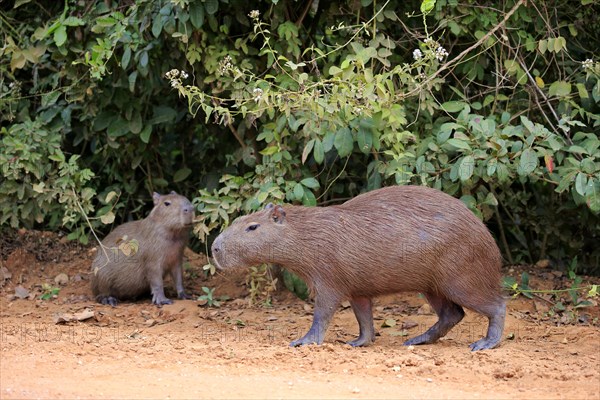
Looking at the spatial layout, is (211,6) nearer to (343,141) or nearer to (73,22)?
(73,22)

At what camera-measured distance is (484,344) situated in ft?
19.4

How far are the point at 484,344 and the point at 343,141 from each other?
1713 millimetres

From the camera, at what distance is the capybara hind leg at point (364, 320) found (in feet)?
20.3

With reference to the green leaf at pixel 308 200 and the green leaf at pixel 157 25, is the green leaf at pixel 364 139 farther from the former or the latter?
the green leaf at pixel 157 25

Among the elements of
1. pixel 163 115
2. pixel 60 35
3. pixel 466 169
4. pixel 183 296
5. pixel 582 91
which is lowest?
pixel 183 296

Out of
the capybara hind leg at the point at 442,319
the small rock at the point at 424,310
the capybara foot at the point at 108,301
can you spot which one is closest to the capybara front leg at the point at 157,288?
the capybara foot at the point at 108,301

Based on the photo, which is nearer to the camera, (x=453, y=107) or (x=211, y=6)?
(x=453, y=107)

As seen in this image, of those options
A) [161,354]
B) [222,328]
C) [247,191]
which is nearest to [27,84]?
[247,191]

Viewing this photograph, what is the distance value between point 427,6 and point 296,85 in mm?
1220

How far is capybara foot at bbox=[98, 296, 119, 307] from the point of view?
791 centimetres

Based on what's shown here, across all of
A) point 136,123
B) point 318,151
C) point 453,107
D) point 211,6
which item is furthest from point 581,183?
point 136,123

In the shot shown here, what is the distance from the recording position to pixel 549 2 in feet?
24.2

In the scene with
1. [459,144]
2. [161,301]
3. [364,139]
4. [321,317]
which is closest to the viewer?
[321,317]

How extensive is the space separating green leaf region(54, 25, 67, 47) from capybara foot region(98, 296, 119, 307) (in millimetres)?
2187
